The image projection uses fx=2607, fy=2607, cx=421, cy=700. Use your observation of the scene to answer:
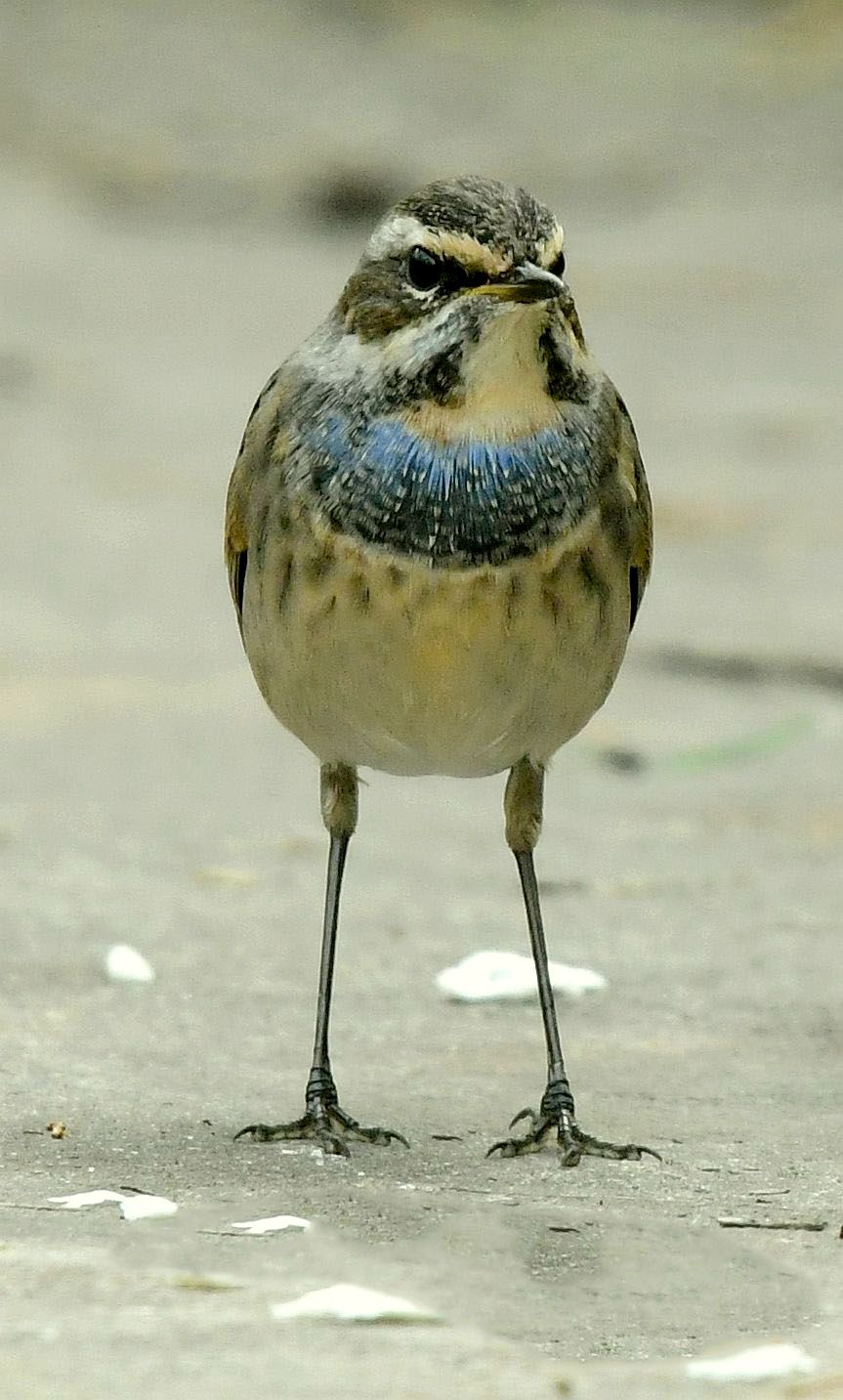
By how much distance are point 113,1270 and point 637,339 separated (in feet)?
39.7

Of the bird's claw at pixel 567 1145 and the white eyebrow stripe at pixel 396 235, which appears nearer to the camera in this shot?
the white eyebrow stripe at pixel 396 235

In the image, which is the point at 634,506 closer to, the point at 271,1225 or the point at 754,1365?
the point at 271,1225

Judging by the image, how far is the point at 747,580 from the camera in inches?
456

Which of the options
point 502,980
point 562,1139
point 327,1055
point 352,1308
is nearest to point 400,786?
point 502,980

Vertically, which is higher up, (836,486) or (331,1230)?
(836,486)

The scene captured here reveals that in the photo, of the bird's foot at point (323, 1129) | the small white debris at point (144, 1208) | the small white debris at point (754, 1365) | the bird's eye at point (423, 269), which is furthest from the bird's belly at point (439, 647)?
the small white debris at point (754, 1365)

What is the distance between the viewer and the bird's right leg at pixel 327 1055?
5.74m

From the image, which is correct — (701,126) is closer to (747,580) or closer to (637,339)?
(637,339)

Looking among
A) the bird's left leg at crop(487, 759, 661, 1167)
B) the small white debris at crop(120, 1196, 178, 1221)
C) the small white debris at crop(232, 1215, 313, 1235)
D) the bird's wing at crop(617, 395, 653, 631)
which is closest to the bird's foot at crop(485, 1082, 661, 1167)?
the bird's left leg at crop(487, 759, 661, 1167)

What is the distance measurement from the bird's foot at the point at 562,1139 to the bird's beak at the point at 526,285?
1828mm

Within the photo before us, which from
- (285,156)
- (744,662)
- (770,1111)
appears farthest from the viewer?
(285,156)

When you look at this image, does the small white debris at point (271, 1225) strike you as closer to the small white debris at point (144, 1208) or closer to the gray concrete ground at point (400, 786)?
the gray concrete ground at point (400, 786)

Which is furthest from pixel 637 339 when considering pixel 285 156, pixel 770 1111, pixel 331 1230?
pixel 331 1230

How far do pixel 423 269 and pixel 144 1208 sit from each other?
6.59 ft
